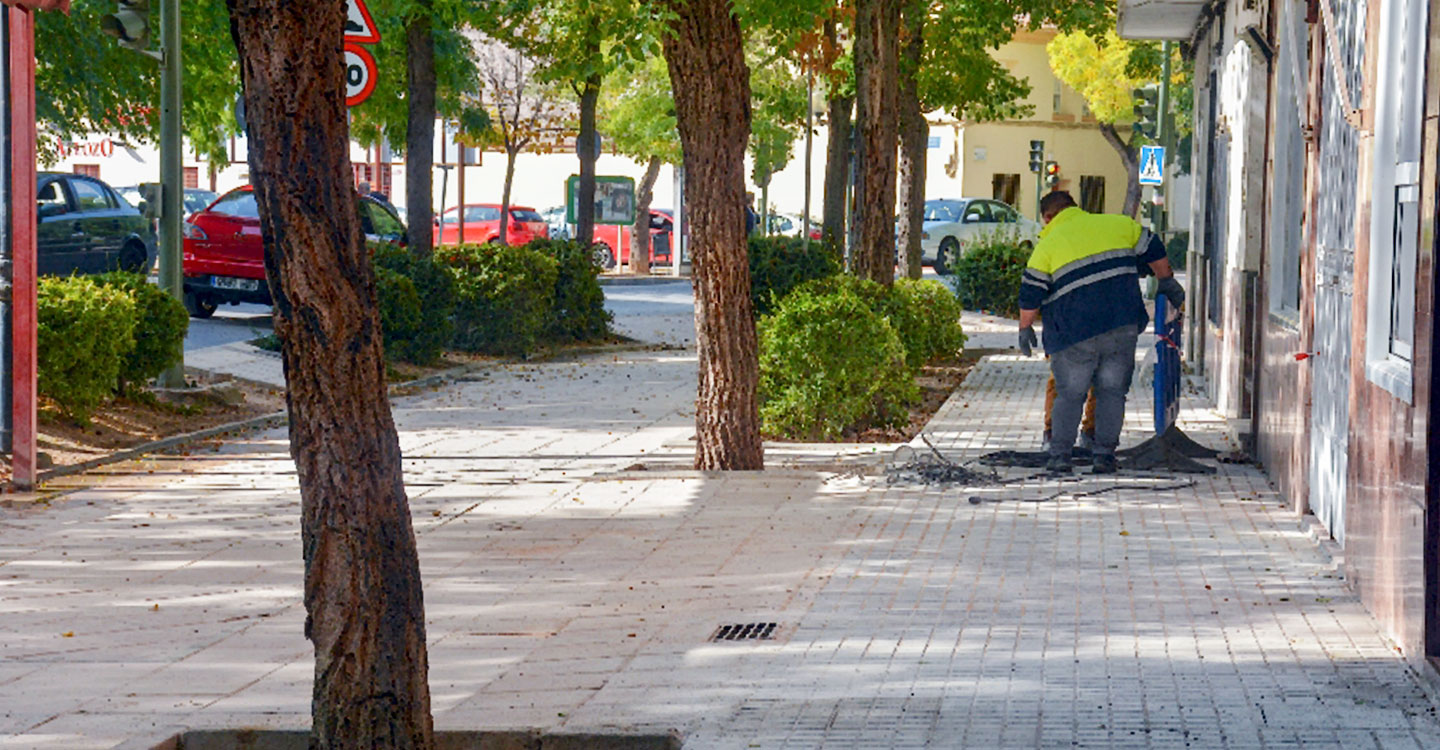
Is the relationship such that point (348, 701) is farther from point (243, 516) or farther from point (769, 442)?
point (769, 442)

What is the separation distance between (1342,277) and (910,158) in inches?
647

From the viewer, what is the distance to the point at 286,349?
15.0 ft

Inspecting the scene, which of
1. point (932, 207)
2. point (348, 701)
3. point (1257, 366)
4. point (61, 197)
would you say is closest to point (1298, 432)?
point (1257, 366)

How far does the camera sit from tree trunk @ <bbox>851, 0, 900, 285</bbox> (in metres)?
17.1

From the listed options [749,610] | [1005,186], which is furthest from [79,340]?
[1005,186]

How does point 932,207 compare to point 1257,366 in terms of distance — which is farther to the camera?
point 932,207

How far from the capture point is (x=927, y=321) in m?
18.5

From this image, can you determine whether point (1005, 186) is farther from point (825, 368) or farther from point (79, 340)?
point (79, 340)

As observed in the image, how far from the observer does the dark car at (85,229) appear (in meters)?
22.8

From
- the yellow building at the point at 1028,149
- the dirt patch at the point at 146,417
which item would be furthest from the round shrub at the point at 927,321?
the yellow building at the point at 1028,149

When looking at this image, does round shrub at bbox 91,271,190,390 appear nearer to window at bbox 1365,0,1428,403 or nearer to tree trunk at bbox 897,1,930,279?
window at bbox 1365,0,1428,403

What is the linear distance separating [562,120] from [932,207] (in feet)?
27.9

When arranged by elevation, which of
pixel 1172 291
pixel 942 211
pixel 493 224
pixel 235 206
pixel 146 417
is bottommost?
pixel 146 417

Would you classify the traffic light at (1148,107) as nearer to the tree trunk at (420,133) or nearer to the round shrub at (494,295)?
the round shrub at (494,295)
